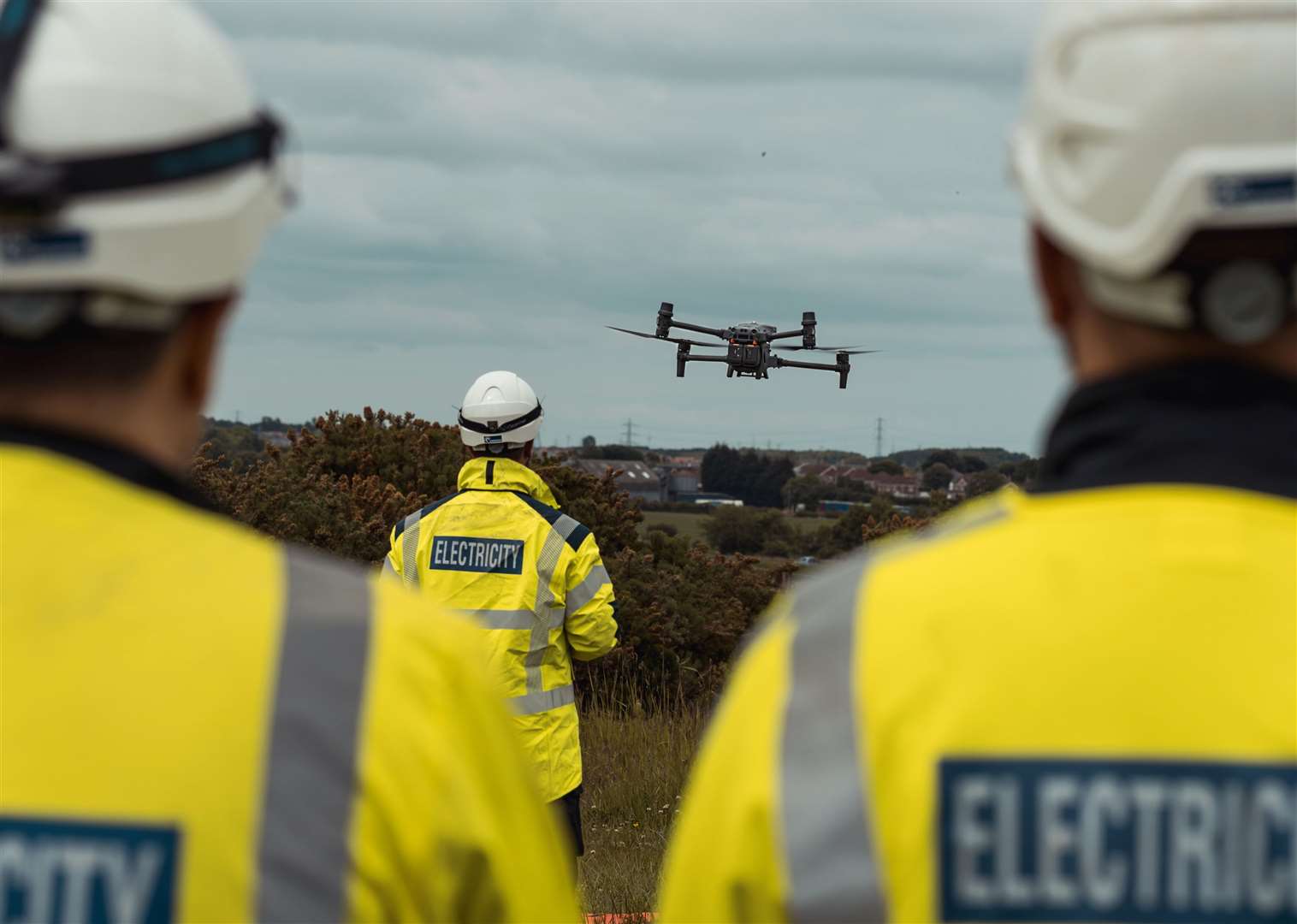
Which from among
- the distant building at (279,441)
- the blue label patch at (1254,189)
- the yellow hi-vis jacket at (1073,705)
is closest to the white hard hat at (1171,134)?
the blue label patch at (1254,189)

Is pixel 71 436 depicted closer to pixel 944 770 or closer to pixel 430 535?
pixel 944 770

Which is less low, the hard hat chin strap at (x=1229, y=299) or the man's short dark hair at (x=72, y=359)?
the hard hat chin strap at (x=1229, y=299)

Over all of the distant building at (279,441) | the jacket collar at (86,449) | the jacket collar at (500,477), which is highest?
the distant building at (279,441)

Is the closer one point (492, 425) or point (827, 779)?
point (827, 779)

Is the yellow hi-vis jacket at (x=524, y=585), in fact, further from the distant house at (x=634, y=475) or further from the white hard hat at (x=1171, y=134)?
the distant house at (x=634, y=475)

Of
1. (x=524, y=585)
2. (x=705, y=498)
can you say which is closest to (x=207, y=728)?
(x=524, y=585)

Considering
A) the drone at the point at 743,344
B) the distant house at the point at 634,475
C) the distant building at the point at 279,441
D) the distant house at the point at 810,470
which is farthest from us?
the distant house at the point at 810,470

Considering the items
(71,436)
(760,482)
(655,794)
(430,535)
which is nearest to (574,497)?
(655,794)

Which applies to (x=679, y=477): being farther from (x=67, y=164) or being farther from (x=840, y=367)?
(x=67, y=164)
